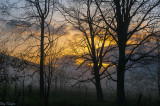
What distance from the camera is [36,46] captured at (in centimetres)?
1496

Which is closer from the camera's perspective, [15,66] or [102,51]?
[15,66]

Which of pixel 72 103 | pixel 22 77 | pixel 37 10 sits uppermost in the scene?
pixel 37 10

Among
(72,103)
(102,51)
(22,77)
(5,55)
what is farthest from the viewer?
(102,51)

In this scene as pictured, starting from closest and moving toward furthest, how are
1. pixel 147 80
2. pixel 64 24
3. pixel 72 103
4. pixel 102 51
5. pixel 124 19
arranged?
1. pixel 124 19
2. pixel 72 103
3. pixel 64 24
4. pixel 102 51
5. pixel 147 80

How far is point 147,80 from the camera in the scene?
1124 inches

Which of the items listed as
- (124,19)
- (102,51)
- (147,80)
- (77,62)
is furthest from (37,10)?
(147,80)

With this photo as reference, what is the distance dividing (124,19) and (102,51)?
259 inches

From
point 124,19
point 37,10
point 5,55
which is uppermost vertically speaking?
point 37,10

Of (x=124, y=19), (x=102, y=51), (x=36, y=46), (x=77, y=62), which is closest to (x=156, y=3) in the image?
(x=124, y=19)

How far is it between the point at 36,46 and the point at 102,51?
22.1 feet

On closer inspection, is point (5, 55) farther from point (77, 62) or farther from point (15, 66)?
point (77, 62)

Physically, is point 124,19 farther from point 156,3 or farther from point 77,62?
point 77,62

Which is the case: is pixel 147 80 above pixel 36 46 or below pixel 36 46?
below

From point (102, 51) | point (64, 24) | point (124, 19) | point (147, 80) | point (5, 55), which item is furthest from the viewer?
point (147, 80)
